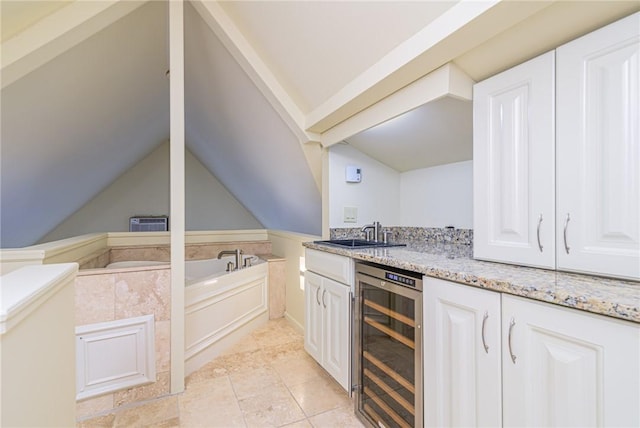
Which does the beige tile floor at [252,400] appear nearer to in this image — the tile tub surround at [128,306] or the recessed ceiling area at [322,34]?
the tile tub surround at [128,306]

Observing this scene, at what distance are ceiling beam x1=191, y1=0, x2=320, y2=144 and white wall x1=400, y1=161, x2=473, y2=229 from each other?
0.92 m

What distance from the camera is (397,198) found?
2.62m

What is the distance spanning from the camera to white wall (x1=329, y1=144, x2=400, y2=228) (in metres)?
2.44

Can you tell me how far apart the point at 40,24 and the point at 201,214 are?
14.2 feet

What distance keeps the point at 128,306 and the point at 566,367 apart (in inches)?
86.3

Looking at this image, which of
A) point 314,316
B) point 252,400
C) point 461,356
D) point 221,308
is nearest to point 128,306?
point 221,308

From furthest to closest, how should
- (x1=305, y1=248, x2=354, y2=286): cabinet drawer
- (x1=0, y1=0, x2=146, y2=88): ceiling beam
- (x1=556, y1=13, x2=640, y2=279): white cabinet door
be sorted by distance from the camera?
1. (x1=305, y1=248, x2=354, y2=286): cabinet drawer
2. (x1=0, y1=0, x2=146, y2=88): ceiling beam
3. (x1=556, y1=13, x2=640, y2=279): white cabinet door

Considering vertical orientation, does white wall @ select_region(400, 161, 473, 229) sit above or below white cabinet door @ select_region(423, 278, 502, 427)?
above

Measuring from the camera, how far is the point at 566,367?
802 millimetres

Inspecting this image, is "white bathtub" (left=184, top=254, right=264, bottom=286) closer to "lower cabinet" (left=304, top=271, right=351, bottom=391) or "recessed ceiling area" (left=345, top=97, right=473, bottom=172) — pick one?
"lower cabinet" (left=304, top=271, right=351, bottom=391)

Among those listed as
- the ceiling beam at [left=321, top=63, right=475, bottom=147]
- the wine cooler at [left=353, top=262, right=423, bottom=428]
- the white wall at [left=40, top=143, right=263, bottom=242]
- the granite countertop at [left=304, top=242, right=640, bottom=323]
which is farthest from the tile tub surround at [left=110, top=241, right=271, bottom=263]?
the granite countertop at [left=304, top=242, right=640, bottom=323]

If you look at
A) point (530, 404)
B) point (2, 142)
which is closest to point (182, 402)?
point (530, 404)

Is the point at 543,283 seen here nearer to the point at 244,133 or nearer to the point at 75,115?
the point at 244,133

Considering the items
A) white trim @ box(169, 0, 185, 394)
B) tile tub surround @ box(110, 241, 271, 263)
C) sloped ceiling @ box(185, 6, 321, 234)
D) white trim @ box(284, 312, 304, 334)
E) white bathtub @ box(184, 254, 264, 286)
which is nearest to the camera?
white trim @ box(169, 0, 185, 394)
